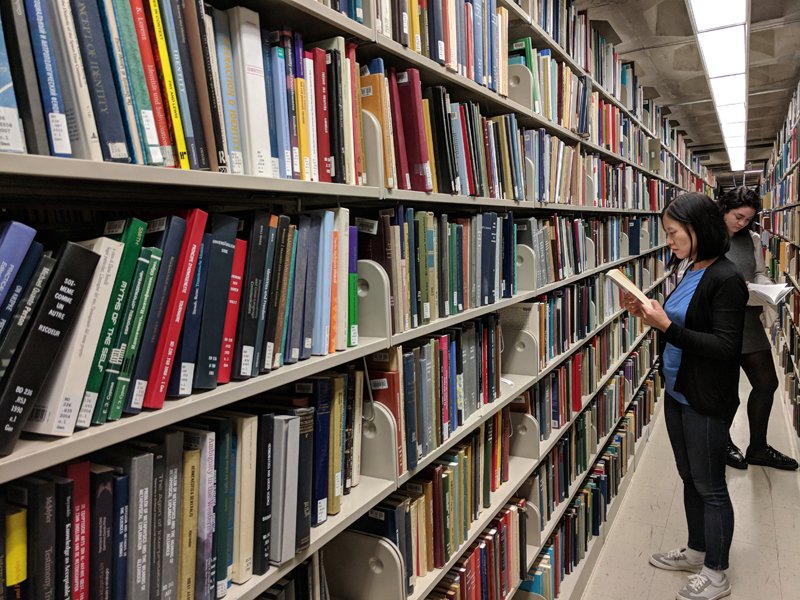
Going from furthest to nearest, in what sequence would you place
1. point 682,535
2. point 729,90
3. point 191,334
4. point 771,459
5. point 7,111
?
1. point 729,90
2. point 771,459
3. point 682,535
4. point 191,334
5. point 7,111

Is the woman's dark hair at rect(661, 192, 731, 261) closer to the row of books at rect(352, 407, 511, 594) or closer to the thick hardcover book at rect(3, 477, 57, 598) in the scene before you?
the row of books at rect(352, 407, 511, 594)

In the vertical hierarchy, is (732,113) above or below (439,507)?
above

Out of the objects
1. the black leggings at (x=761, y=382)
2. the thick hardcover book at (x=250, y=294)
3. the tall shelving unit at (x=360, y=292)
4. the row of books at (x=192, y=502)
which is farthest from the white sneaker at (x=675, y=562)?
the thick hardcover book at (x=250, y=294)

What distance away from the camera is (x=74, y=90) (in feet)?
1.95

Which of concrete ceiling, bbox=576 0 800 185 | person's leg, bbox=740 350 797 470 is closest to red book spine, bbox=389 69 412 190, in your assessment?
concrete ceiling, bbox=576 0 800 185

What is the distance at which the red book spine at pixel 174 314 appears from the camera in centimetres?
69

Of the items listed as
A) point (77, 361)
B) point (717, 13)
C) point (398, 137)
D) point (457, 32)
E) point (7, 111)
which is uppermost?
point (717, 13)

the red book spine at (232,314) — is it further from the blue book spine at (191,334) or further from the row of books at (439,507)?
the row of books at (439,507)

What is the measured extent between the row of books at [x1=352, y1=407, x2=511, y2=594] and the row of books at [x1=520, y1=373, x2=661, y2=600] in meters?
0.61

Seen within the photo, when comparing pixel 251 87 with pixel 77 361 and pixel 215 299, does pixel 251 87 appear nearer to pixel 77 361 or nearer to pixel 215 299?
pixel 215 299

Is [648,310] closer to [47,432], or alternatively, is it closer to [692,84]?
[47,432]

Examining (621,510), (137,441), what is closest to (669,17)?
(621,510)

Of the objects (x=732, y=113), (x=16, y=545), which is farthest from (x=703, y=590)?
(x=732, y=113)

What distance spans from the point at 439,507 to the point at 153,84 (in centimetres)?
114
